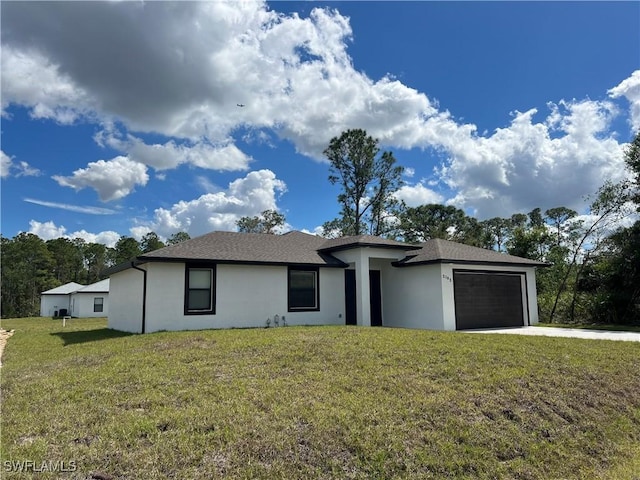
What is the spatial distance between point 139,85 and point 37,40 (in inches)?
114

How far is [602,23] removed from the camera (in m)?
13.4

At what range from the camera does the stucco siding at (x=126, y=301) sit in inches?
539

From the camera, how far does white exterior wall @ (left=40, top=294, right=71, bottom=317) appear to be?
1426 inches

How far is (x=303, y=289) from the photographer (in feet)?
50.3

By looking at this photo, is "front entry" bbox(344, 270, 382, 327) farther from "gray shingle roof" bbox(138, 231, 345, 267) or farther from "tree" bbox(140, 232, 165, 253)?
"tree" bbox(140, 232, 165, 253)

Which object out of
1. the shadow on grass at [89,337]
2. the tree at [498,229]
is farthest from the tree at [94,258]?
the tree at [498,229]

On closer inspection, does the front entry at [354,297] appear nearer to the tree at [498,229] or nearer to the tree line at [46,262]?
the tree at [498,229]

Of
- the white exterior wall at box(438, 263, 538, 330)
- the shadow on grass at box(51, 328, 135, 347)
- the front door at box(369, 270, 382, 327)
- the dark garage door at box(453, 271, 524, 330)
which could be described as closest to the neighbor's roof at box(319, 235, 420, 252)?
the front door at box(369, 270, 382, 327)

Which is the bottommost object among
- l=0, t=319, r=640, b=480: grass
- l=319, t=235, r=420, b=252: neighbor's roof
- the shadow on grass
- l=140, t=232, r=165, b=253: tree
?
l=0, t=319, r=640, b=480: grass

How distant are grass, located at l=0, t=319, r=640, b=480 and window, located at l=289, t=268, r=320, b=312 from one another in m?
6.17

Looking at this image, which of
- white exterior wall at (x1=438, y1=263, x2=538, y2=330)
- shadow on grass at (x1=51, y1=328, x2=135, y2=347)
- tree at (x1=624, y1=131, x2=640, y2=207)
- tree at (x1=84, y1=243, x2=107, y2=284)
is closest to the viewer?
shadow on grass at (x1=51, y1=328, x2=135, y2=347)

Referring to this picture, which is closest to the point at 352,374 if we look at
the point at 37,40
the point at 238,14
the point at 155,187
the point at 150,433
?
the point at 150,433

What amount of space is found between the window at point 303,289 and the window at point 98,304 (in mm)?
23893

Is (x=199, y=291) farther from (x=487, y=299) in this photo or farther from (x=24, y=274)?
(x=24, y=274)
